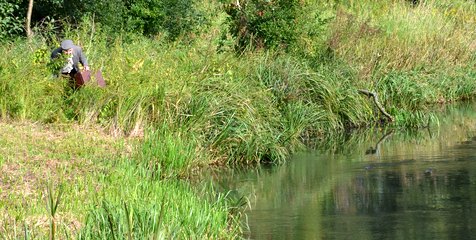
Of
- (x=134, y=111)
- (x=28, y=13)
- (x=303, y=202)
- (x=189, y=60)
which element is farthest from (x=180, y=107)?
(x=28, y=13)

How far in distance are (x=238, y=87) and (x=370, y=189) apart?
4217mm

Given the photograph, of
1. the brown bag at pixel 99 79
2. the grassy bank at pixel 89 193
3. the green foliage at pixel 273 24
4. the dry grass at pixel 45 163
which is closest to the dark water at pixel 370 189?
the grassy bank at pixel 89 193

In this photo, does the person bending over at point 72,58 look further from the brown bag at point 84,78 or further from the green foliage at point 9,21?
the green foliage at point 9,21

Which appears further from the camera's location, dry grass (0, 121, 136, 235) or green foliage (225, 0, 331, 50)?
green foliage (225, 0, 331, 50)

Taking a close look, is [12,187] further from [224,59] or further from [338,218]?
[224,59]

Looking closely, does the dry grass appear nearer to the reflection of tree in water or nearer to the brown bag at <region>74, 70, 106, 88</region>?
the brown bag at <region>74, 70, 106, 88</region>

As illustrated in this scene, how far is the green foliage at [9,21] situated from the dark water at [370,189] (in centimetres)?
835

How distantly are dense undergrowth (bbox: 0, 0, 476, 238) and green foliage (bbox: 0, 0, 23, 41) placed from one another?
241 cm

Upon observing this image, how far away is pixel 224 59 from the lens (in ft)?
61.8

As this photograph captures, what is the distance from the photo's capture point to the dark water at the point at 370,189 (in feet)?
39.0

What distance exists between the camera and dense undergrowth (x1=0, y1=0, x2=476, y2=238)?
16594 millimetres

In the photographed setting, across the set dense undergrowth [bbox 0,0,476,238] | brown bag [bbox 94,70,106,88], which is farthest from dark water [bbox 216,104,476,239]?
brown bag [bbox 94,70,106,88]

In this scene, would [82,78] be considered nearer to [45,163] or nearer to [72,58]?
[72,58]

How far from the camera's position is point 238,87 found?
18.0 metres
